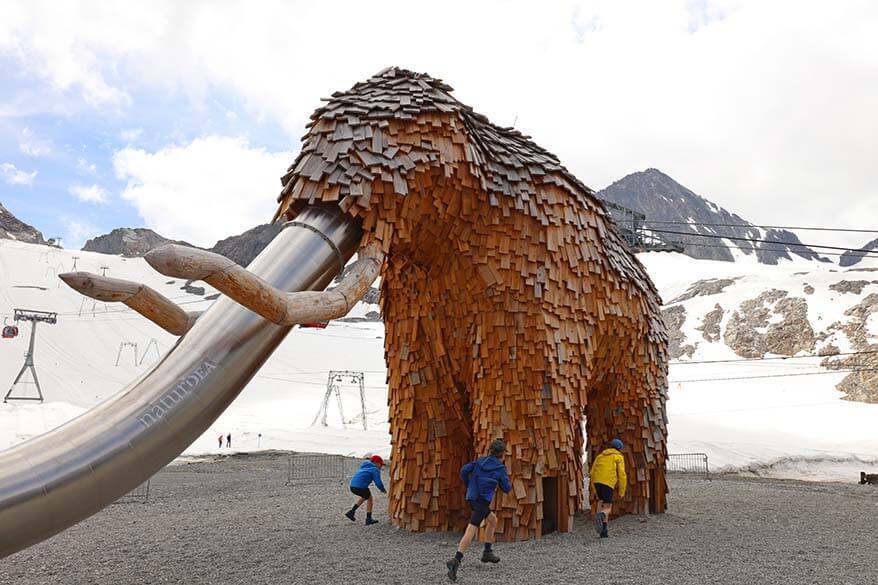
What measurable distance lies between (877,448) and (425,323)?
64.1ft

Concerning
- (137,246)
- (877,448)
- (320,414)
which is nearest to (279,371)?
(320,414)

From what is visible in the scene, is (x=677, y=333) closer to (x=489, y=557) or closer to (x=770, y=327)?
(x=770, y=327)

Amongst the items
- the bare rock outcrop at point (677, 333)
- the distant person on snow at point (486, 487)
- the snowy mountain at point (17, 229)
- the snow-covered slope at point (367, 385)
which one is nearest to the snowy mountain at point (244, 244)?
the snow-covered slope at point (367, 385)

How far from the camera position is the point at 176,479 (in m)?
13.8

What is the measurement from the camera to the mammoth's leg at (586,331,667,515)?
689 cm

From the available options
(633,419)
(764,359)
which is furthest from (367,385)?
(633,419)

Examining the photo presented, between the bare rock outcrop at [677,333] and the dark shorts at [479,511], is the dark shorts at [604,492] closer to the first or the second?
the dark shorts at [479,511]

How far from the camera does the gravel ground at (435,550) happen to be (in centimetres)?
450

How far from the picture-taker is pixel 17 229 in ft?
282

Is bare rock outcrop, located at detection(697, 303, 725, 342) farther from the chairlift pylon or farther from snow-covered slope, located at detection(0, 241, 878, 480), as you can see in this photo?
the chairlift pylon

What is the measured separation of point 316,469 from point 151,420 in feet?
45.3

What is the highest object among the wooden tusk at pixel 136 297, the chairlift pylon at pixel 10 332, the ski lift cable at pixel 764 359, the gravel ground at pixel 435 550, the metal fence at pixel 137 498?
the chairlift pylon at pixel 10 332

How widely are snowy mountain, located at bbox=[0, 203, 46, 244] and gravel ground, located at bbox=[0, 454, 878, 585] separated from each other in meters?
90.5

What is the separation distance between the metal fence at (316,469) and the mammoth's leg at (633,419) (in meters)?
7.06
